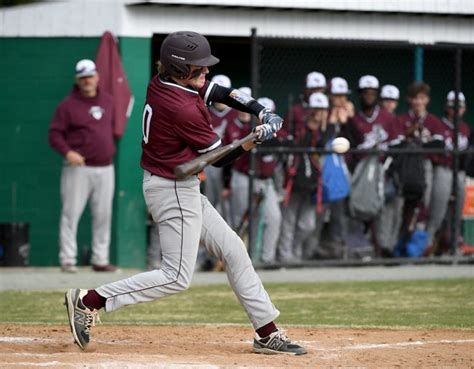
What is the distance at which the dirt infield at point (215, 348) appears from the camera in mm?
7016

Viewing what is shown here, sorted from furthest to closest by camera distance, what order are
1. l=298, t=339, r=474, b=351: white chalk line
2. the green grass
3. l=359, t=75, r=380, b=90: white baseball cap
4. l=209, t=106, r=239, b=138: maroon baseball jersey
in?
l=359, t=75, r=380, b=90: white baseball cap, l=209, t=106, r=239, b=138: maroon baseball jersey, the green grass, l=298, t=339, r=474, b=351: white chalk line

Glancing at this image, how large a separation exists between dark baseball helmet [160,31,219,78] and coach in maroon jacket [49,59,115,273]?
625cm

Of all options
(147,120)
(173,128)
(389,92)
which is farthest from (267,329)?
(389,92)

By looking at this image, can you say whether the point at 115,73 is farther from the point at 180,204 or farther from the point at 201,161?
the point at 201,161

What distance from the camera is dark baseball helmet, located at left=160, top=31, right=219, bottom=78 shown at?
7238 millimetres

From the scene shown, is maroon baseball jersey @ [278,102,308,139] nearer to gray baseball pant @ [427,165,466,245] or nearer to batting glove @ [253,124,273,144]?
gray baseball pant @ [427,165,466,245]

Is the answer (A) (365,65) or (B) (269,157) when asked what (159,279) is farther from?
(A) (365,65)

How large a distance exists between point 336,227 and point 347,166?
2.42 ft

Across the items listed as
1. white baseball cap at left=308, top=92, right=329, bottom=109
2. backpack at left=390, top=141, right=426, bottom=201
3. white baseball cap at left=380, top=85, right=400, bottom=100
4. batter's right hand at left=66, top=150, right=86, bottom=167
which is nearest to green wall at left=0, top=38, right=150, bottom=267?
batter's right hand at left=66, top=150, right=86, bottom=167

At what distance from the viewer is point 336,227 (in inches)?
563

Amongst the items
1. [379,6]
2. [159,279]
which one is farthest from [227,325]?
[379,6]

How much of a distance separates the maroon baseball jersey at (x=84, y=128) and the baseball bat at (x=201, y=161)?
6386mm

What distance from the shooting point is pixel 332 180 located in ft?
46.2

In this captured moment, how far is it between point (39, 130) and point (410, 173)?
4.40 meters
